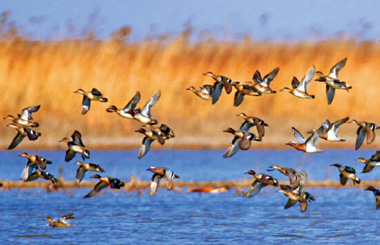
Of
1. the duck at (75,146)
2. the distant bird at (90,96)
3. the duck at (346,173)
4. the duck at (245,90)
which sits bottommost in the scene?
the duck at (346,173)

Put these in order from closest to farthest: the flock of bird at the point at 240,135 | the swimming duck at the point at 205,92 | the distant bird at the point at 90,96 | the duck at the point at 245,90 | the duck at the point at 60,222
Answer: the flock of bird at the point at 240,135 < the distant bird at the point at 90,96 < the duck at the point at 245,90 < the swimming duck at the point at 205,92 < the duck at the point at 60,222

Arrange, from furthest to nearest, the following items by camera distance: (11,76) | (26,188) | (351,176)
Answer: (11,76)
(26,188)
(351,176)

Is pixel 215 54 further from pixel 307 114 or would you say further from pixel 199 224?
pixel 199 224

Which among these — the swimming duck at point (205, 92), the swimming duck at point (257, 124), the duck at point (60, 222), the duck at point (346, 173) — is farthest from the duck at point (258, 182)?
the duck at point (60, 222)

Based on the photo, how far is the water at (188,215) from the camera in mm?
23781

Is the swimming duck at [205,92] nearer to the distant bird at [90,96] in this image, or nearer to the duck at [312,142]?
the distant bird at [90,96]

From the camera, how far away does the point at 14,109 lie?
44.0 meters

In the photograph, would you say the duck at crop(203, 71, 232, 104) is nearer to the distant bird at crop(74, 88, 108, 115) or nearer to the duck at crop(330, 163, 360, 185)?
the distant bird at crop(74, 88, 108, 115)

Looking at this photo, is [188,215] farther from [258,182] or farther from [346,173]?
[346,173]

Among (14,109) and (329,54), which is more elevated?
(329,54)

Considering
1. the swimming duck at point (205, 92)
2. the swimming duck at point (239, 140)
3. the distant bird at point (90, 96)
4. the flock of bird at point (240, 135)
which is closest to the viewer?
the swimming duck at point (239, 140)

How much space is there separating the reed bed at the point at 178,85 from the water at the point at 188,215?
21.2 ft

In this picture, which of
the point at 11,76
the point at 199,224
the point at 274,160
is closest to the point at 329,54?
the point at 274,160

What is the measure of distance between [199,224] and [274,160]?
17603 mm
